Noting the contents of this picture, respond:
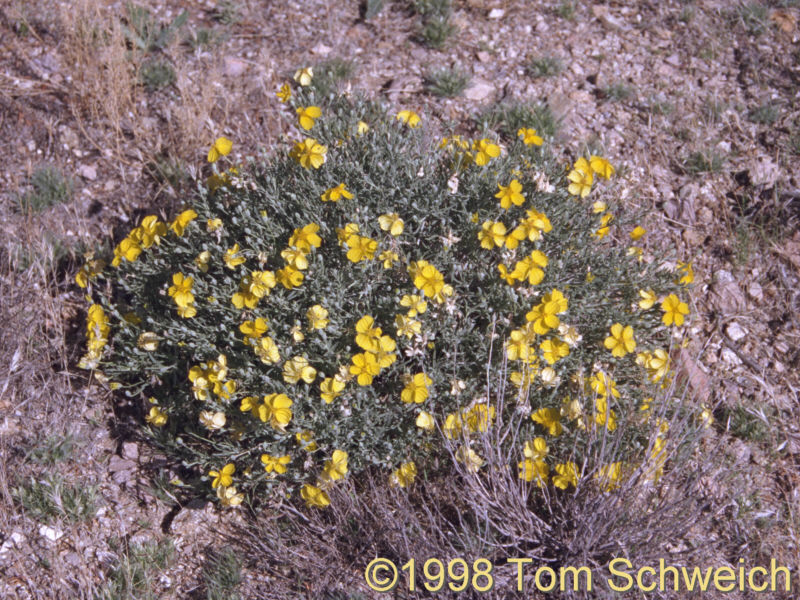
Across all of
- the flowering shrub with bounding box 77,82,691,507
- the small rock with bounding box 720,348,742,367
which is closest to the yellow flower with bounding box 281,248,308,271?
the flowering shrub with bounding box 77,82,691,507

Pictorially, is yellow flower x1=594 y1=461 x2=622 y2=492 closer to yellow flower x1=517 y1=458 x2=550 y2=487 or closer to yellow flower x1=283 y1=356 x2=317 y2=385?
yellow flower x1=517 y1=458 x2=550 y2=487

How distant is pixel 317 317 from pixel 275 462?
0.65 metres

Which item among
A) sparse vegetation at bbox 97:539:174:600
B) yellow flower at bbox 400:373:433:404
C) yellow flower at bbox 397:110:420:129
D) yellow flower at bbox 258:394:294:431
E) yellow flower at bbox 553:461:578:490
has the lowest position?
sparse vegetation at bbox 97:539:174:600

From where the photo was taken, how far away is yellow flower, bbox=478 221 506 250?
302cm

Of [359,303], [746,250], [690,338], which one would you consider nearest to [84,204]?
[359,303]

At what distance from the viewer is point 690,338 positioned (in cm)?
377

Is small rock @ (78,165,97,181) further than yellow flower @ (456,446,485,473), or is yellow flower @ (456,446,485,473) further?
small rock @ (78,165,97,181)

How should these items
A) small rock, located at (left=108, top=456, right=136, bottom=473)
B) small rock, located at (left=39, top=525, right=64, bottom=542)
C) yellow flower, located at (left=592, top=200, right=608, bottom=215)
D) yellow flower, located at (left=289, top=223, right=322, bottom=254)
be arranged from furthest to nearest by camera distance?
small rock, located at (left=108, top=456, right=136, bottom=473), yellow flower, located at (left=592, top=200, right=608, bottom=215), small rock, located at (left=39, top=525, right=64, bottom=542), yellow flower, located at (left=289, top=223, right=322, bottom=254)

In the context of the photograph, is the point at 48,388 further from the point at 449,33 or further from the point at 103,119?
the point at 449,33

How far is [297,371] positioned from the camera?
9.48ft

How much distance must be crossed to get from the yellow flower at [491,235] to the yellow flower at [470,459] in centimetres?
87

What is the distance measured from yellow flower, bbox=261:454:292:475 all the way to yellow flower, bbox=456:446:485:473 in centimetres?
72

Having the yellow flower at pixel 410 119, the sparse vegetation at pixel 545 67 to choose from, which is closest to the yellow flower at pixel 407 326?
the yellow flower at pixel 410 119

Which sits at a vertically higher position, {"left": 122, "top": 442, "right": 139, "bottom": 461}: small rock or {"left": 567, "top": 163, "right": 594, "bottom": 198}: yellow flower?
{"left": 567, "top": 163, "right": 594, "bottom": 198}: yellow flower
